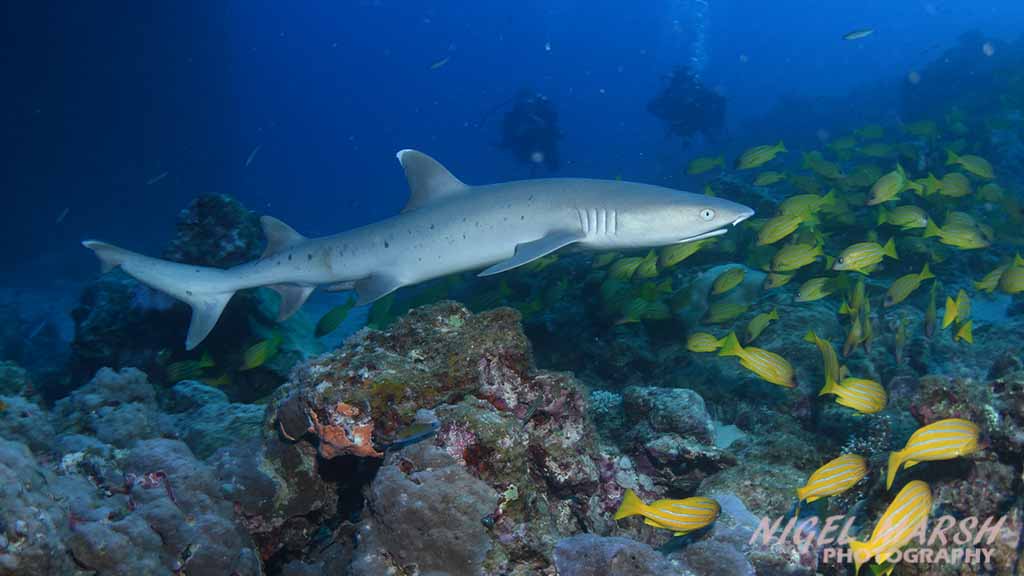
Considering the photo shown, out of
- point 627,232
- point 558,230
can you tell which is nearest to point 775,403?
point 627,232

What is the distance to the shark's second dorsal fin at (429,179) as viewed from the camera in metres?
5.81

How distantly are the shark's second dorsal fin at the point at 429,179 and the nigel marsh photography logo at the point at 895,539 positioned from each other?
→ 427cm

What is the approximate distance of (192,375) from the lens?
817 centimetres

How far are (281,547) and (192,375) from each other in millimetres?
5437

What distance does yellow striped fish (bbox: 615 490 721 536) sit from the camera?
2920mm

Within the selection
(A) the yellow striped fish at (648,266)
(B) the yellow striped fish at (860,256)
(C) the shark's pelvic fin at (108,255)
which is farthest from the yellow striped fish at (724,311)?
(C) the shark's pelvic fin at (108,255)

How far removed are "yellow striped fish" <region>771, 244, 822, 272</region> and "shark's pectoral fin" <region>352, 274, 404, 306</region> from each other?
4899mm

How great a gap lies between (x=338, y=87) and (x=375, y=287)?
194 m

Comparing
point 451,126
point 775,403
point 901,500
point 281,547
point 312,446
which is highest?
point 901,500

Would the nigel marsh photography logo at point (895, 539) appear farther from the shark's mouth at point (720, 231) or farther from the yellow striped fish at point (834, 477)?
the shark's mouth at point (720, 231)

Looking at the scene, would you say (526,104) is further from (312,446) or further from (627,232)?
(312,446)

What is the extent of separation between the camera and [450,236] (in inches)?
212

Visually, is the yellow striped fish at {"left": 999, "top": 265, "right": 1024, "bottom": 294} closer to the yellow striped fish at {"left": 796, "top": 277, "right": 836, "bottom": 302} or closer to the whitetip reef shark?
the yellow striped fish at {"left": 796, "top": 277, "right": 836, "bottom": 302}

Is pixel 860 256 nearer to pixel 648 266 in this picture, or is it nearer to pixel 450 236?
pixel 648 266
